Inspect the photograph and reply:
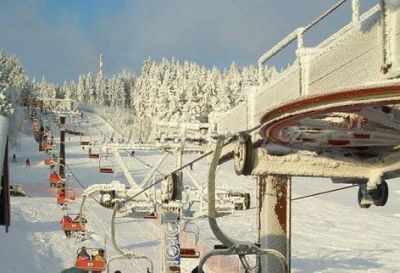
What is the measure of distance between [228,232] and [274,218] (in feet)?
61.3

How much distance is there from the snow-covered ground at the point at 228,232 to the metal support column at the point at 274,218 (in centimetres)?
741

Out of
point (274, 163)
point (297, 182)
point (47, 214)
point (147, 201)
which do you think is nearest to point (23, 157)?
point (297, 182)

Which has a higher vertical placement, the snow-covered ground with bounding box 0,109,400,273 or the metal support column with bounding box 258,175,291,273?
the metal support column with bounding box 258,175,291,273

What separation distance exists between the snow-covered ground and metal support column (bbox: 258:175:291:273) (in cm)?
741

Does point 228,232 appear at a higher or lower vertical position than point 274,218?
lower

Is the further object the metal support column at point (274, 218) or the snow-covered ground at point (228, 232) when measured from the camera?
the snow-covered ground at point (228, 232)

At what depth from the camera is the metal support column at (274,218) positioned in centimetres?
1047

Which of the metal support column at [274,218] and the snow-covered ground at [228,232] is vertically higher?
the metal support column at [274,218]

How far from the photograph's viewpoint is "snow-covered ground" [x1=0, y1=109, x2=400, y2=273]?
65.7 feet

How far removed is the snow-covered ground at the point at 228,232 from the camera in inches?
789

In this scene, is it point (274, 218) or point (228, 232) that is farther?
point (228, 232)

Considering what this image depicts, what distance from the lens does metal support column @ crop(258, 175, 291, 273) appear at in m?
10.5

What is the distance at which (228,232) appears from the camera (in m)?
29.0

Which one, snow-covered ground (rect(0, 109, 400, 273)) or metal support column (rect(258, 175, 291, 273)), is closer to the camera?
metal support column (rect(258, 175, 291, 273))
